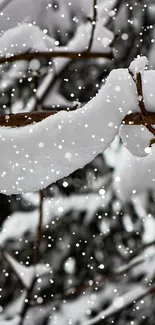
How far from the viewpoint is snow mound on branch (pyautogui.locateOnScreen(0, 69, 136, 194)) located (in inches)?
42.9

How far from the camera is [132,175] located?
14.3 feet

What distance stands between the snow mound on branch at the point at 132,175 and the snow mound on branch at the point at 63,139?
6.89ft

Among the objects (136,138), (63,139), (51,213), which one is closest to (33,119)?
(63,139)

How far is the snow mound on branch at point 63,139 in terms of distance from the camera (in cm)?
109

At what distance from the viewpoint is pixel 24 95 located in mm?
4594

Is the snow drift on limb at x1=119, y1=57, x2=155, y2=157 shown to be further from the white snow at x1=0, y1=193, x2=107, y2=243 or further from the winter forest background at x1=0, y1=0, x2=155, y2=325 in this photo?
the white snow at x1=0, y1=193, x2=107, y2=243

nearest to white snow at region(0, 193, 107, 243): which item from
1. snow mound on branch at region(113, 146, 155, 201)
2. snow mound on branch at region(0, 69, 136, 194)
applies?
snow mound on branch at region(113, 146, 155, 201)

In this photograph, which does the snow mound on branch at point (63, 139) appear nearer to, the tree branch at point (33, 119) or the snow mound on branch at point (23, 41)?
the tree branch at point (33, 119)

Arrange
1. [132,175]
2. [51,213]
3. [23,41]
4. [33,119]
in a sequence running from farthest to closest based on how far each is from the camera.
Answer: [51,213], [132,175], [23,41], [33,119]

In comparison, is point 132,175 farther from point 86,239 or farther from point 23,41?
point 23,41

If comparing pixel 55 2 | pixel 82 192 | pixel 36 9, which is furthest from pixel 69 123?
pixel 82 192

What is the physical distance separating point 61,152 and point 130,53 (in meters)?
3.94

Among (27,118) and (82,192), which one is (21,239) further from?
(27,118)

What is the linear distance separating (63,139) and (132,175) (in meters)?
3.26
